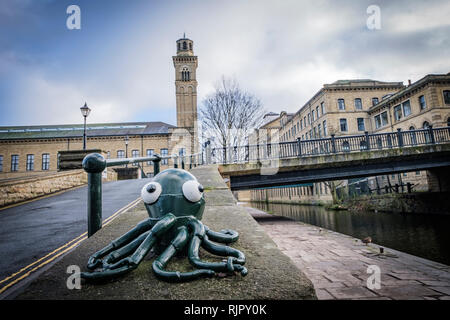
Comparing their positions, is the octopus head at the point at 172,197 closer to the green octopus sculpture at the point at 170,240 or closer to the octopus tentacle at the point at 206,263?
the green octopus sculpture at the point at 170,240

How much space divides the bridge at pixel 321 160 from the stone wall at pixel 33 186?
6955mm

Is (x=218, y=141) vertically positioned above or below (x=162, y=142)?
below

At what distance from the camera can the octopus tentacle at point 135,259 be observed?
50.2 inches

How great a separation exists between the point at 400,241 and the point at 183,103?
140 ft

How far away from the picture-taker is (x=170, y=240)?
162 centimetres

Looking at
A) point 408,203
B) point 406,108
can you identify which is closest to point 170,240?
point 408,203

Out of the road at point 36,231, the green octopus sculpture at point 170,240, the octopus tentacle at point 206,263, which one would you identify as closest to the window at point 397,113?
the road at point 36,231

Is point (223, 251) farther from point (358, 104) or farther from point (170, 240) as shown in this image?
point (358, 104)

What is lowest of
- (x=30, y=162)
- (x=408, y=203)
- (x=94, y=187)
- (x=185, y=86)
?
(x=408, y=203)

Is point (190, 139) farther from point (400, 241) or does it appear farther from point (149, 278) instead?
point (149, 278)

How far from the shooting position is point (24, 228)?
427 centimetres

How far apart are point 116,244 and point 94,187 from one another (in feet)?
2.59

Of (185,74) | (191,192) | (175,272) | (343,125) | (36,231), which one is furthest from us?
(185,74)
